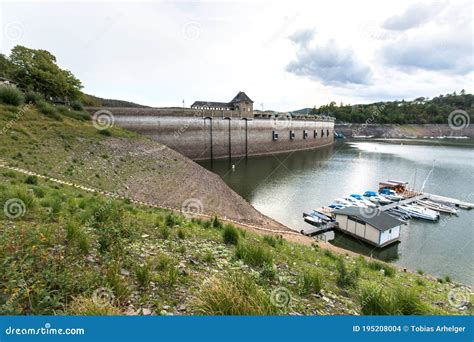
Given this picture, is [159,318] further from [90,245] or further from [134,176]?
[134,176]

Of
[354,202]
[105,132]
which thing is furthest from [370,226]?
[105,132]

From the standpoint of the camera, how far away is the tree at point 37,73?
3650cm

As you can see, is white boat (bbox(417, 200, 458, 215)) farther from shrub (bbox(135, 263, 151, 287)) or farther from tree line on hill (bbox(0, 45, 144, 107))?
tree line on hill (bbox(0, 45, 144, 107))

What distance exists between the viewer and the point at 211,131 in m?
53.0

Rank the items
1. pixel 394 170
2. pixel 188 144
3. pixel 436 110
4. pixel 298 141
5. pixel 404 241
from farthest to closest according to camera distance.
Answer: pixel 436 110
pixel 298 141
pixel 188 144
pixel 394 170
pixel 404 241

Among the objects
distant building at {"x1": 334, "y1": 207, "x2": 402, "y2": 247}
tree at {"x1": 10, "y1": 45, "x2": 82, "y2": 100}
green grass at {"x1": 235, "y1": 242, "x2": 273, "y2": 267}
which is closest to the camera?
green grass at {"x1": 235, "y1": 242, "x2": 273, "y2": 267}

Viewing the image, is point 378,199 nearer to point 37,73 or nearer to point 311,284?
point 311,284

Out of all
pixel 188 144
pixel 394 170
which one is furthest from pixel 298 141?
pixel 188 144

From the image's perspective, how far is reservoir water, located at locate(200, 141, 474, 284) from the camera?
17.0 metres

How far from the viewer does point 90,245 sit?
568 centimetres

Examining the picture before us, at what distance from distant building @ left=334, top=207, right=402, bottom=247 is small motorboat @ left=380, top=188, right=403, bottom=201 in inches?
409

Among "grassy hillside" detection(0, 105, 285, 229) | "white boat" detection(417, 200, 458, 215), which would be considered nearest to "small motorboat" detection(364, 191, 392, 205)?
"white boat" detection(417, 200, 458, 215)

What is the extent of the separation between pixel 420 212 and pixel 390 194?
560 cm

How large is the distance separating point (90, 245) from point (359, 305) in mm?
5952
